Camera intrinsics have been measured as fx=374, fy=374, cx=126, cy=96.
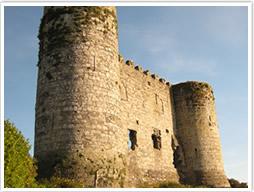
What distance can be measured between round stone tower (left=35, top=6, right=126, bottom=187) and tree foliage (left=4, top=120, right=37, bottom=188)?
301 cm

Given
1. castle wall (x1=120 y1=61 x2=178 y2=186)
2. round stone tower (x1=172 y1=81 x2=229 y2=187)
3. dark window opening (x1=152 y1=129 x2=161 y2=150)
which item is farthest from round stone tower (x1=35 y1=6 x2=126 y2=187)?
round stone tower (x1=172 y1=81 x2=229 y2=187)

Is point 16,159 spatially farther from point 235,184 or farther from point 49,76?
point 235,184

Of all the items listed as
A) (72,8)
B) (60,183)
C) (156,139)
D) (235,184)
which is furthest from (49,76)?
(235,184)

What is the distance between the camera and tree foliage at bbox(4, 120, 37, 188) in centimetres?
878

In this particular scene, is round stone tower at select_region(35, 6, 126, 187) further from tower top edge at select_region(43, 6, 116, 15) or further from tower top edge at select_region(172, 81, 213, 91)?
tower top edge at select_region(172, 81, 213, 91)

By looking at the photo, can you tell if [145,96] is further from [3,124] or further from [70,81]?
[3,124]

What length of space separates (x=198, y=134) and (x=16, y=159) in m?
17.5

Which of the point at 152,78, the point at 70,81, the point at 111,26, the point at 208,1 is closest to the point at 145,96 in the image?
the point at 152,78

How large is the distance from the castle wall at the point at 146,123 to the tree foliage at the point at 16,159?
28.0ft

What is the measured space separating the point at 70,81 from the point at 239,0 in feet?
21.1

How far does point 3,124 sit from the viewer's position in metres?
8.73

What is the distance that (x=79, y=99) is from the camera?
1340 centimetres

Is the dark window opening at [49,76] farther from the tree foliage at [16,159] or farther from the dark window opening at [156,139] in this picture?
the dark window opening at [156,139]

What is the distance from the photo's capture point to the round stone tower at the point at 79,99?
12.9 m
